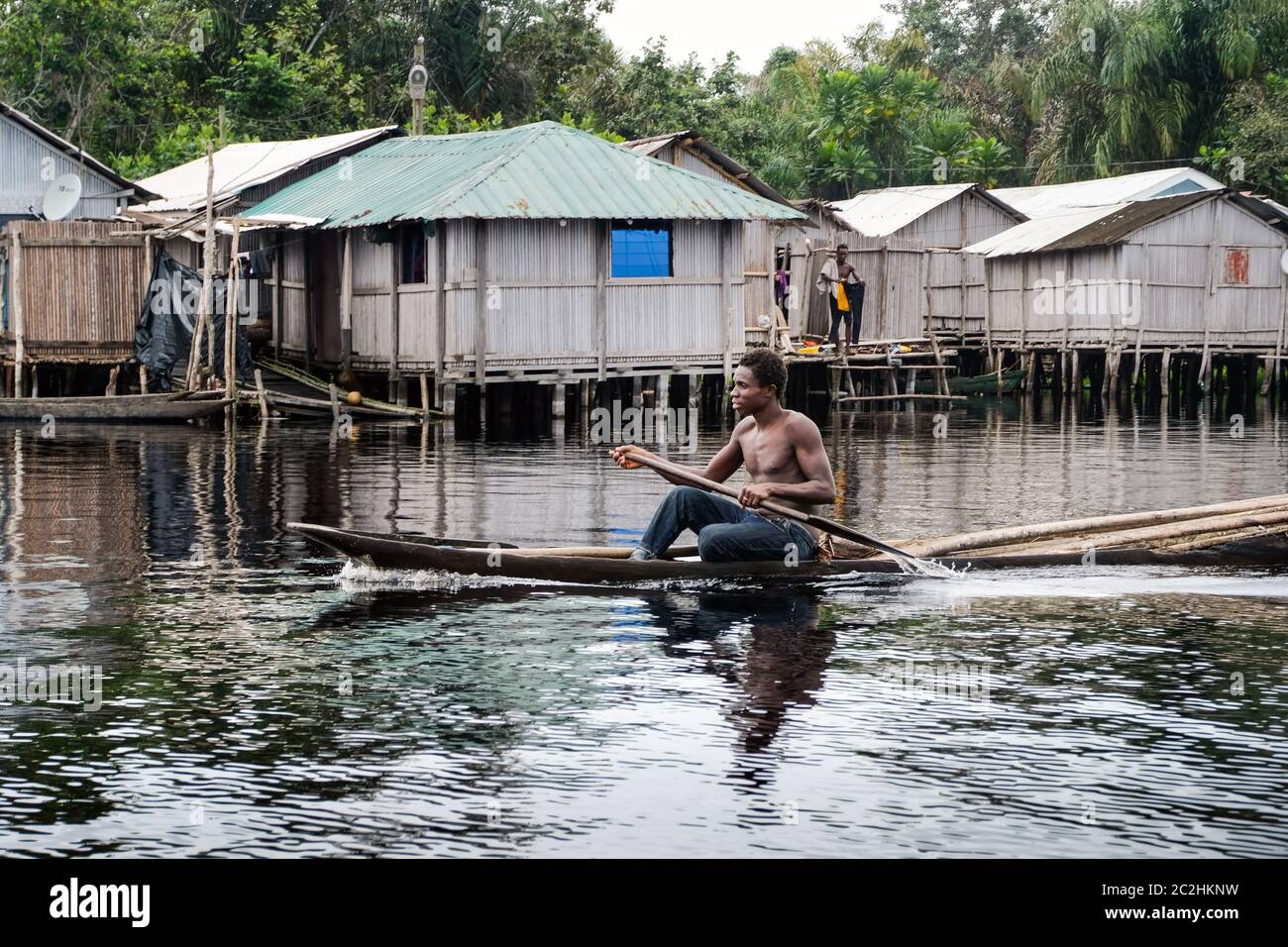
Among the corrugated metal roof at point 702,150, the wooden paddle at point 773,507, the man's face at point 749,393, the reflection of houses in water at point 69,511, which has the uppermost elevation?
the corrugated metal roof at point 702,150

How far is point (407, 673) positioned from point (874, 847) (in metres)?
3.19

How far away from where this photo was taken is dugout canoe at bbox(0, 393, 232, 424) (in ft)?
81.1

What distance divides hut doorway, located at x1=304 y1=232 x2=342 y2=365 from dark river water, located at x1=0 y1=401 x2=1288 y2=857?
1406 cm

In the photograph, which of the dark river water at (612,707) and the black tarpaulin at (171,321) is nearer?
the dark river water at (612,707)

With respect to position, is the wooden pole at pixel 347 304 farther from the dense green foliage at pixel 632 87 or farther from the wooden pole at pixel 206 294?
Result: the dense green foliage at pixel 632 87

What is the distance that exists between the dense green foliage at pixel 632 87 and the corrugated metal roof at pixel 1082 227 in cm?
475

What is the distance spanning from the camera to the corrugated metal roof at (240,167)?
94.6 feet

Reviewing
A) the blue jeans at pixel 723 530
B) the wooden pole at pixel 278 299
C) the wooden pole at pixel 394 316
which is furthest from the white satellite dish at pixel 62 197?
the blue jeans at pixel 723 530

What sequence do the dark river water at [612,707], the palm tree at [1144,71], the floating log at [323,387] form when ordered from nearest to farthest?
the dark river water at [612,707], the floating log at [323,387], the palm tree at [1144,71]

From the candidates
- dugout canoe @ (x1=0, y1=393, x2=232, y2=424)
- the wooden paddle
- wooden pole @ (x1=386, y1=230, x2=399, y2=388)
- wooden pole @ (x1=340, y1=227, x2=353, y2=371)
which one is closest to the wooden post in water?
dugout canoe @ (x1=0, y1=393, x2=232, y2=424)

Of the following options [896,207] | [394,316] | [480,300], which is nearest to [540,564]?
[480,300]

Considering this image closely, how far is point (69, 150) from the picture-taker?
28.5 metres

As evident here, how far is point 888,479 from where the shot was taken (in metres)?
19.0

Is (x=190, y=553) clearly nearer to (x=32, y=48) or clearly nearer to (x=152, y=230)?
(x=152, y=230)
